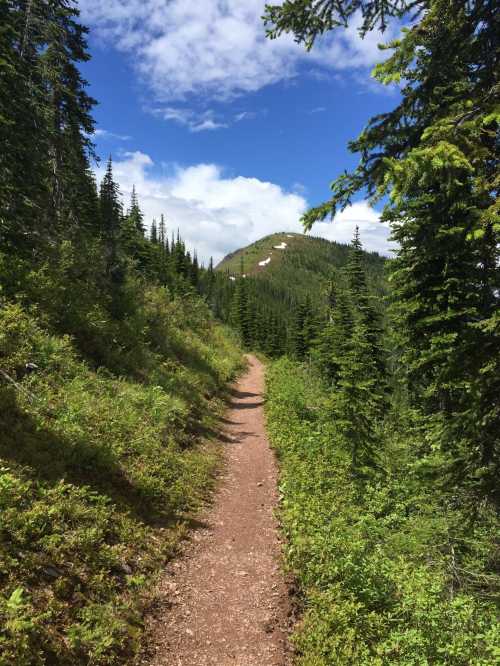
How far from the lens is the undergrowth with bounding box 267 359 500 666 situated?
492 centimetres

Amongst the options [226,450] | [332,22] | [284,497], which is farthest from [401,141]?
[226,450]

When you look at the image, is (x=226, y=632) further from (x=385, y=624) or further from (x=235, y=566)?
(x=385, y=624)

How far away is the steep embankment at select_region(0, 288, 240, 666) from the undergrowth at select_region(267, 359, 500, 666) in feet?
8.85

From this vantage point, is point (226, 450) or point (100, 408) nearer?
point (100, 408)

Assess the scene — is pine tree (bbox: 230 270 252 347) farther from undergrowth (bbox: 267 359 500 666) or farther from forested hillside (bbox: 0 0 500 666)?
undergrowth (bbox: 267 359 500 666)

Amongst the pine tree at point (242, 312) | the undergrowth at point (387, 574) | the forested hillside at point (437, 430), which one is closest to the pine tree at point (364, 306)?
the undergrowth at point (387, 574)

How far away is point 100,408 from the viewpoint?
34.7 feet

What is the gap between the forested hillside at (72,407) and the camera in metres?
5.43

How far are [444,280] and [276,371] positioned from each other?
22.3 metres

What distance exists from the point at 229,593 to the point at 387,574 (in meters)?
2.78

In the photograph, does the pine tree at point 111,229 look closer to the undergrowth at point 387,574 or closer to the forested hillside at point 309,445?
the forested hillside at point 309,445

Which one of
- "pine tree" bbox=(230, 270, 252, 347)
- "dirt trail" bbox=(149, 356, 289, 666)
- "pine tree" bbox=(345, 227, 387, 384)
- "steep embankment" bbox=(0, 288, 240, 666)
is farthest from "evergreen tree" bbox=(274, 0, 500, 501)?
"pine tree" bbox=(230, 270, 252, 347)

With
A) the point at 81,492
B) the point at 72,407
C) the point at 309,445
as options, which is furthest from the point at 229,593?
the point at 309,445

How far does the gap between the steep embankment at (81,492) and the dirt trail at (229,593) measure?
0.49 m
